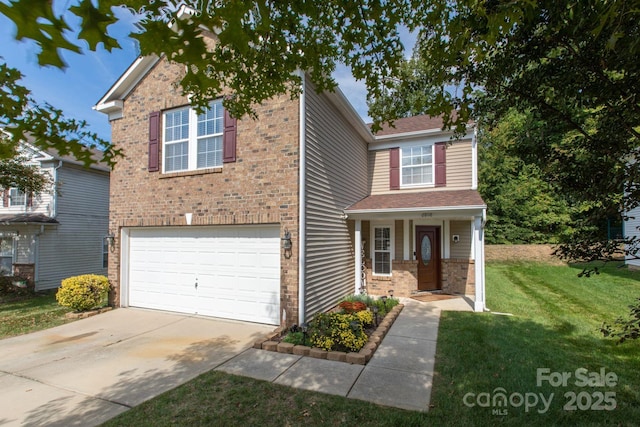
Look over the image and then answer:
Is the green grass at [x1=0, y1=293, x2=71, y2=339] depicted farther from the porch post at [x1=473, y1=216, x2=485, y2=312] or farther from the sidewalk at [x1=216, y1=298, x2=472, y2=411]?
the porch post at [x1=473, y1=216, x2=485, y2=312]

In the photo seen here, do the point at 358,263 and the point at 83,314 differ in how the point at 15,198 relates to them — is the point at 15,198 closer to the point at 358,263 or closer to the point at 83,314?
the point at 83,314

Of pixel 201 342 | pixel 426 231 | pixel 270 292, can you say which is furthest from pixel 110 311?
pixel 426 231

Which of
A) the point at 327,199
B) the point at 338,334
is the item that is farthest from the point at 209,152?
the point at 338,334

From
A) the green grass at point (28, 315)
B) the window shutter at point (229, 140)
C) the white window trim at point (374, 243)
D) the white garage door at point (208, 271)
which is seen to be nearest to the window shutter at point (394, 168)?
the white window trim at point (374, 243)

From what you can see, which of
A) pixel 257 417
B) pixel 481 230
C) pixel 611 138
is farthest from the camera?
pixel 481 230

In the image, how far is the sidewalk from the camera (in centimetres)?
413

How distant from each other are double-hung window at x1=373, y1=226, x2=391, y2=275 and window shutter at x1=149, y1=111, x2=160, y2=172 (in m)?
7.11

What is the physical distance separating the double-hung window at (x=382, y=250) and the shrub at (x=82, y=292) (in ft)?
26.9

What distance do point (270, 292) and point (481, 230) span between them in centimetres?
586

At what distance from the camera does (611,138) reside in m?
2.42

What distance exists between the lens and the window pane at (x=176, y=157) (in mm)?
8445

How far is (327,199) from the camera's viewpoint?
8.48m

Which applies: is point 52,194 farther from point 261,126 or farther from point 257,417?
point 257,417

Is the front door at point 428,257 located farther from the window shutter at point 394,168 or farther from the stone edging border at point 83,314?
the stone edging border at point 83,314
